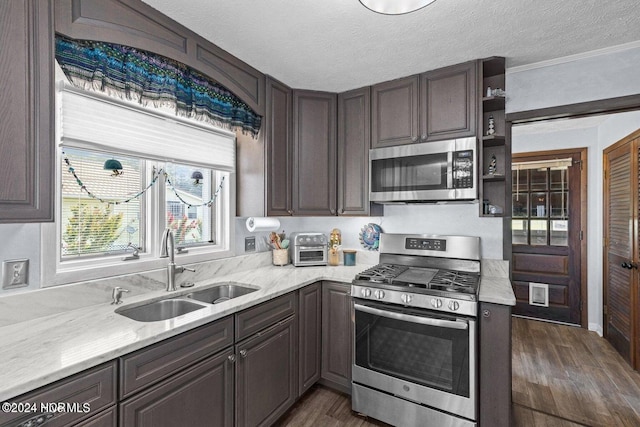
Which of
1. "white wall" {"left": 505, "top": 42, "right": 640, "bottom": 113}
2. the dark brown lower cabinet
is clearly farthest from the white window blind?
"white wall" {"left": 505, "top": 42, "right": 640, "bottom": 113}

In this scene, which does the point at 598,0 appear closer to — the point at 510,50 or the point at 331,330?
the point at 510,50

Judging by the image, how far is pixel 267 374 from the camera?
180cm

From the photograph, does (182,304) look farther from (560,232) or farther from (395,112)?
(560,232)

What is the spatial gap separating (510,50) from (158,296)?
272 centimetres

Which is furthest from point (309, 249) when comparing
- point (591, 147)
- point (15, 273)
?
point (591, 147)

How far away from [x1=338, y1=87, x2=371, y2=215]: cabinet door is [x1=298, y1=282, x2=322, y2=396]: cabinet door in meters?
0.77

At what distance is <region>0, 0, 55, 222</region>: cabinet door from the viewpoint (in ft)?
3.43

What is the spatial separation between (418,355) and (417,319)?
24cm

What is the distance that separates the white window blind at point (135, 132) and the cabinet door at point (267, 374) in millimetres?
1300

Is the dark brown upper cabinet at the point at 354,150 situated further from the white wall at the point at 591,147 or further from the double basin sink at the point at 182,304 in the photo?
the white wall at the point at 591,147

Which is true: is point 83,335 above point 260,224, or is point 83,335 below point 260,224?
below

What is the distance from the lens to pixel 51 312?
1.40 meters

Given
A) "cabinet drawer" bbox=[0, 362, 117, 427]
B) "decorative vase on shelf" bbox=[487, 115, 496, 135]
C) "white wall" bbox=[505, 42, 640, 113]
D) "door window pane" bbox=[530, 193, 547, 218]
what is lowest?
"cabinet drawer" bbox=[0, 362, 117, 427]

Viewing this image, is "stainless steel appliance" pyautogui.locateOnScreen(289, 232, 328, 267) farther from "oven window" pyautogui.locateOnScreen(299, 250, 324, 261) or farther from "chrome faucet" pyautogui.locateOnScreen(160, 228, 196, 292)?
"chrome faucet" pyautogui.locateOnScreen(160, 228, 196, 292)
